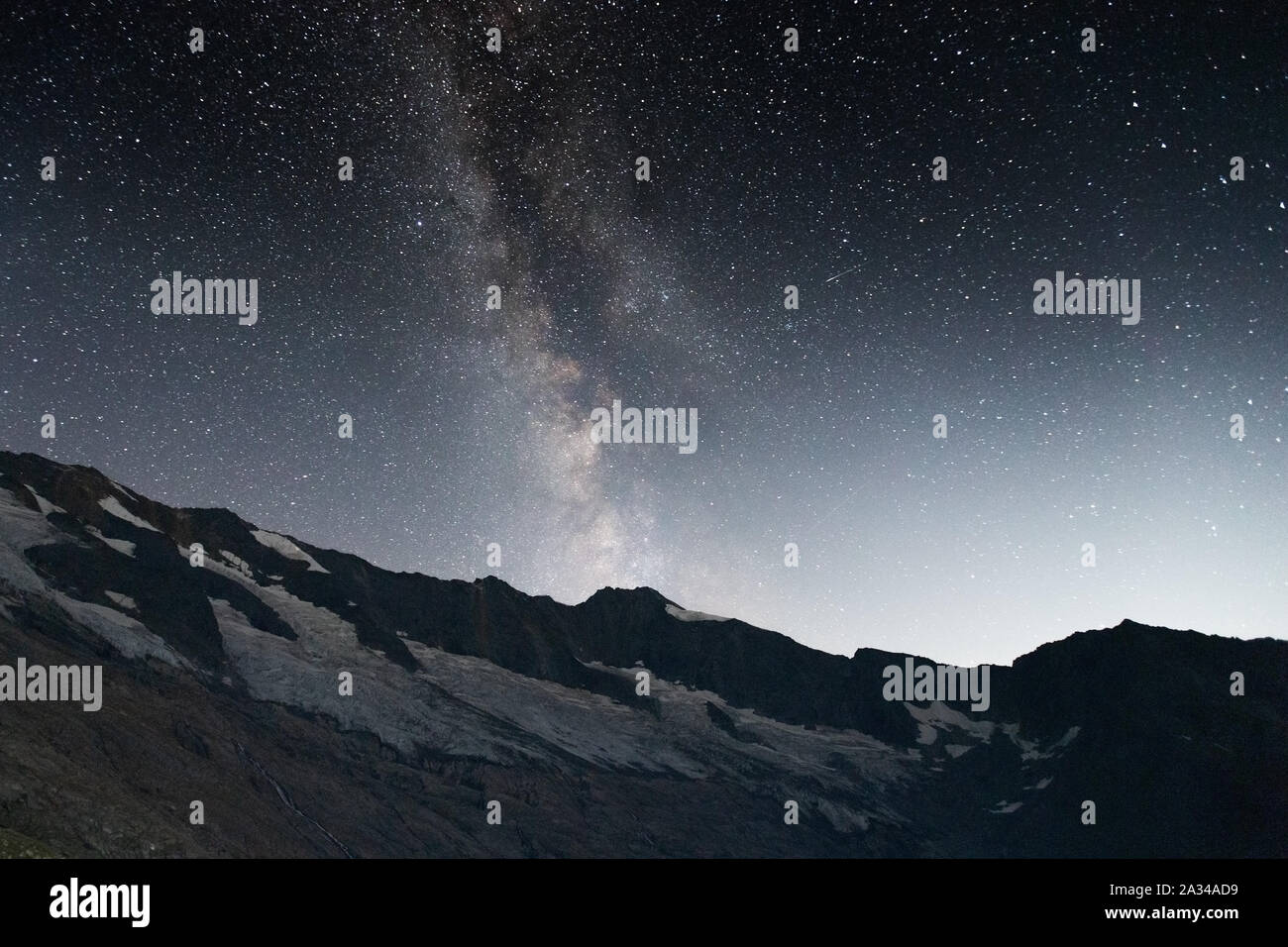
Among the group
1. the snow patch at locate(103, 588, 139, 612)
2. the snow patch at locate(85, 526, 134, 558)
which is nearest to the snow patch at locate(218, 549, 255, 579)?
the snow patch at locate(85, 526, 134, 558)

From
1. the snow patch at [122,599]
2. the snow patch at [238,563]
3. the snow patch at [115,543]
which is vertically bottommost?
the snow patch at [122,599]

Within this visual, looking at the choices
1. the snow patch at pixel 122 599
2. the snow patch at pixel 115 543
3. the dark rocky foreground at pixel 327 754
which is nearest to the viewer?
the dark rocky foreground at pixel 327 754

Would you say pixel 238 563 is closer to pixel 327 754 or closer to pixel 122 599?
pixel 122 599

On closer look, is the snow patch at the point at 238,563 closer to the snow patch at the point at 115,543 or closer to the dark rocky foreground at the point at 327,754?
the dark rocky foreground at the point at 327,754

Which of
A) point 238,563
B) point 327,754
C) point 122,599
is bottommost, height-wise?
point 327,754

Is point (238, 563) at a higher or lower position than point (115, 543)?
lower

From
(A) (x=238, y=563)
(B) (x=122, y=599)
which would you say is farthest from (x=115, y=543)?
(A) (x=238, y=563)

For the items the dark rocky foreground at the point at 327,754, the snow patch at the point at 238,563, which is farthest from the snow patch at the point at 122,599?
the snow patch at the point at 238,563

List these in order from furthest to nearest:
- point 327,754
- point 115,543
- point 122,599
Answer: point 115,543
point 122,599
point 327,754

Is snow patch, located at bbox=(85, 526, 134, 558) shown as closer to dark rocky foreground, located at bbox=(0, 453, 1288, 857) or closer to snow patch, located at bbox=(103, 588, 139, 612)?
dark rocky foreground, located at bbox=(0, 453, 1288, 857)

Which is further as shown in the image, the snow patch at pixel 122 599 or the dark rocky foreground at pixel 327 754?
the snow patch at pixel 122 599
